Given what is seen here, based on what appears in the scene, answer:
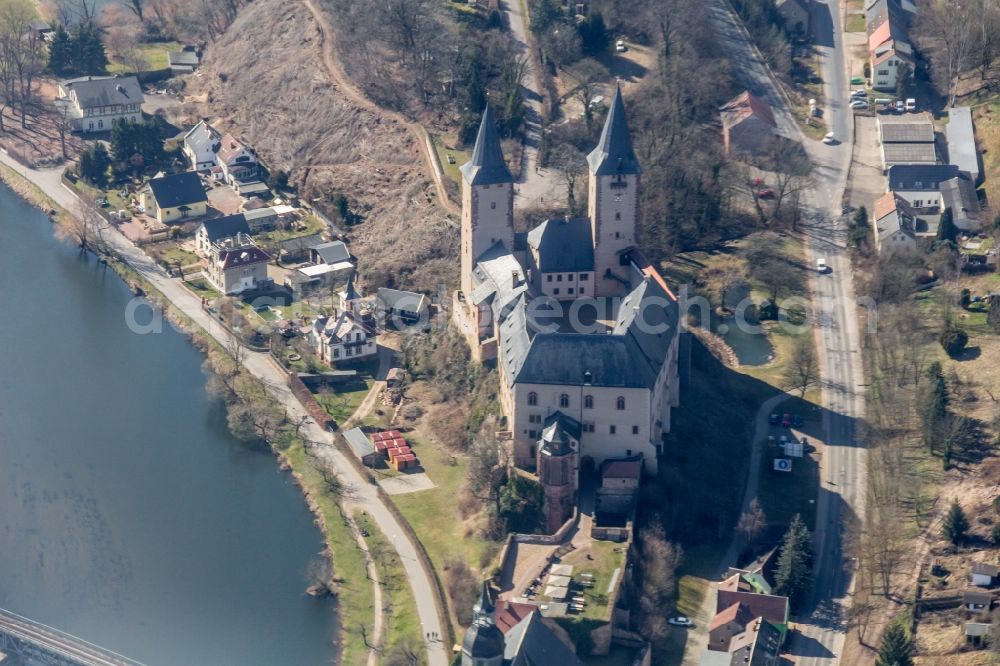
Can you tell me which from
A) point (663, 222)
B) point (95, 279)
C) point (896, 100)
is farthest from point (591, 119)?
point (95, 279)

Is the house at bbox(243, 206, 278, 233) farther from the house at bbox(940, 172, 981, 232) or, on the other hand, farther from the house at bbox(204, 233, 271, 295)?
the house at bbox(940, 172, 981, 232)

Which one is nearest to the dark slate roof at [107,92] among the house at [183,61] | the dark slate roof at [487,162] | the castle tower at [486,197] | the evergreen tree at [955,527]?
the house at [183,61]

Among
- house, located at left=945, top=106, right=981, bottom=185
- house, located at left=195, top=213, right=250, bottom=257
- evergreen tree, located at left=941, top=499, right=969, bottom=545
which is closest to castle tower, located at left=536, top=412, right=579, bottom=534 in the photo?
evergreen tree, located at left=941, top=499, right=969, bottom=545

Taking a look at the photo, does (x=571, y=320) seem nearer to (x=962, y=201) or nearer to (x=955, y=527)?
(x=955, y=527)

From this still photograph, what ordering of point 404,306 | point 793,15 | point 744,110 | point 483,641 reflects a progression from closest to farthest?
point 483,641 → point 404,306 → point 744,110 → point 793,15

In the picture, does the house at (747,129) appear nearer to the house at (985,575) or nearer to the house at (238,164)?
the house at (238,164)

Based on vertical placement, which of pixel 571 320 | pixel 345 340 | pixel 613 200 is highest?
pixel 613 200

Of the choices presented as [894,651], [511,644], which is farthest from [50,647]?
[894,651]
